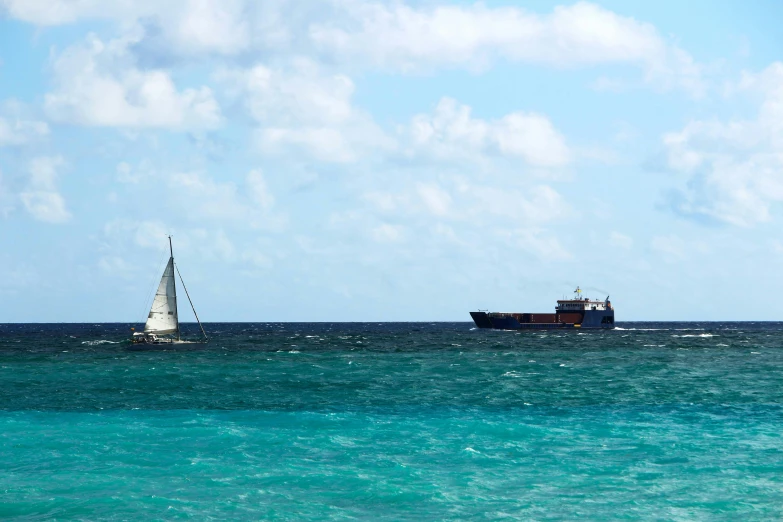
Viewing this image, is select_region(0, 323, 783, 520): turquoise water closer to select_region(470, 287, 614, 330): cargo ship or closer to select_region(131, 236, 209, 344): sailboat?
select_region(131, 236, 209, 344): sailboat

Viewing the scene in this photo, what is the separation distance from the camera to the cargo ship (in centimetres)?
18875

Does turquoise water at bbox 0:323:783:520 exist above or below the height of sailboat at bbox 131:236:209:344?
below

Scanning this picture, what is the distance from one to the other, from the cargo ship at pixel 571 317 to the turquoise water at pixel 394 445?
392 ft

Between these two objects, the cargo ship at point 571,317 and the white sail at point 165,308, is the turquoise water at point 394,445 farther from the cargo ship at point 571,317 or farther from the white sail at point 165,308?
the cargo ship at point 571,317

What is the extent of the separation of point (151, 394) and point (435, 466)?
30.3 m

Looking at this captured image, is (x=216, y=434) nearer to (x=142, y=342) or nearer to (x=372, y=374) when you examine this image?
(x=372, y=374)

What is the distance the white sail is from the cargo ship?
4218 inches

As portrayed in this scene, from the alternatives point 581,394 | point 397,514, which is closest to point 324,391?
point 581,394

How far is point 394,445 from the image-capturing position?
116 ft

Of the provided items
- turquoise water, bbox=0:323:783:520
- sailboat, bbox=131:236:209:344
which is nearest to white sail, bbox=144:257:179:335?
sailboat, bbox=131:236:209:344

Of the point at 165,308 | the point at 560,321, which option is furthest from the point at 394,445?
the point at 560,321

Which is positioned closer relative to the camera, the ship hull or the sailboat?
the sailboat

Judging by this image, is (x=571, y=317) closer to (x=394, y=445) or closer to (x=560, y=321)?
(x=560, y=321)

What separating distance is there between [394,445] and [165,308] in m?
78.1
